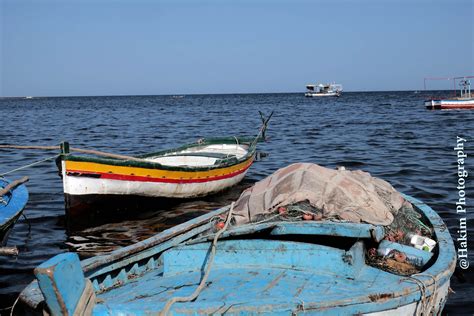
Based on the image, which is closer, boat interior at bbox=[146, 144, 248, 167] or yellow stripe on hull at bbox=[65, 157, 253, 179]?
yellow stripe on hull at bbox=[65, 157, 253, 179]

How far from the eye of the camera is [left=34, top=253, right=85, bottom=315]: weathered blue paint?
313 centimetres

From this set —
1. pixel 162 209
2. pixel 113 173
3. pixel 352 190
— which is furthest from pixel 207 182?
pixel 352 190

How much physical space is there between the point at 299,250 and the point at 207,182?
6.91 metres

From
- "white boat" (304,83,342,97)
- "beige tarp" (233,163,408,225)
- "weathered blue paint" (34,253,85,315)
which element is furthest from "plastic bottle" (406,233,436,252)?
"white boat" (304,83,342,97)

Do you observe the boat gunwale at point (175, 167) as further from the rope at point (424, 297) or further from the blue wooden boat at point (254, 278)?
the rope at point (424, 297)

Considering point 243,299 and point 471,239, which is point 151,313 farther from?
point 471,239

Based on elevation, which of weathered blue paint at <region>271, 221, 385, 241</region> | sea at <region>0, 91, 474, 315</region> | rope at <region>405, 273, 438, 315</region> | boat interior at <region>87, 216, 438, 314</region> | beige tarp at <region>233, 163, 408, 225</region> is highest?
beige tarp at <region>233, 163, 408, 225</region>

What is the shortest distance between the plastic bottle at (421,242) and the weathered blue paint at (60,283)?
3.75 m

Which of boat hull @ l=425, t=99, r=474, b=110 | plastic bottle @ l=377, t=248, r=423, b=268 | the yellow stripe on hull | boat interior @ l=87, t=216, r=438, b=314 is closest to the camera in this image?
boat interior @ l=87, t=216, r=438, b=314

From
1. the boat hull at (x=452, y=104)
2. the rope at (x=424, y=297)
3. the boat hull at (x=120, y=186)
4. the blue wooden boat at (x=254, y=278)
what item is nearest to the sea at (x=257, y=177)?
the boat hull at (x=120, y=186)

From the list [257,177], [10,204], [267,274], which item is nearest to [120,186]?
[10,204]

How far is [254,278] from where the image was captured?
4.36 meters

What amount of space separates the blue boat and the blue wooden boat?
132 inches

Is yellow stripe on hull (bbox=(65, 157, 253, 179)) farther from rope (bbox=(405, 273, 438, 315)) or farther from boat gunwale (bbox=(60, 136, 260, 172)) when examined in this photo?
rope (bbox=(405, 273, 438, 315))
